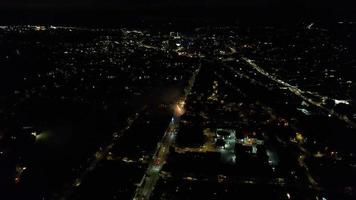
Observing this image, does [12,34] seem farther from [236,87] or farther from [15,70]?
[236,87]

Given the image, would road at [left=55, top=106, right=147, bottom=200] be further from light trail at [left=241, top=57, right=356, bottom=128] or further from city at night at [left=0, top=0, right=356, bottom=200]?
Result: light trail at [left=241, top=57, right=356, bottom=128]

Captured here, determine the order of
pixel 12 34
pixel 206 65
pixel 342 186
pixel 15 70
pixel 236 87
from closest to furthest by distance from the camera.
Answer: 1. pixel 342 186
2. pixel 236 87
3. pixel 15 70
4. pixel 206 65
5. pixel 12 34

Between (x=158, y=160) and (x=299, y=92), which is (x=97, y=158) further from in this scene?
(x=299, y=92)

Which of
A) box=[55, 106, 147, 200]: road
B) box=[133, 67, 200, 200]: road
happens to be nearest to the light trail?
box=[133, 67, 200, 200]: road

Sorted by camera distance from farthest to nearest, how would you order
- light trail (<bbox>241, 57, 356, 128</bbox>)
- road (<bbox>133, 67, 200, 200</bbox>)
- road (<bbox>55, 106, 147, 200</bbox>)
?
1. light trail (<bbox>241, 57, 356, 128</bbox>)
2. road (<bbox>55, 106, 147, 200</bbox>)
3. road (<bbox>133, 67, 200, 200</bbox>)

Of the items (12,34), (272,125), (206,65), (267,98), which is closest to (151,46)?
(206,65)

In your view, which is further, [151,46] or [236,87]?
[151,46]
